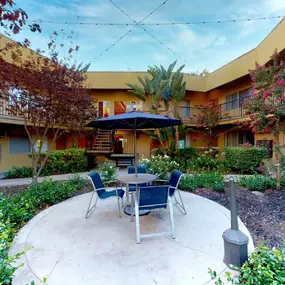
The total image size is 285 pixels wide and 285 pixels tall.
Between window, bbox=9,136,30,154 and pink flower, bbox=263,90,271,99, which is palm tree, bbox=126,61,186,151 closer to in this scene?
pink flower, bbox=263,90,271,99

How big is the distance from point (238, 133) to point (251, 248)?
1354cm

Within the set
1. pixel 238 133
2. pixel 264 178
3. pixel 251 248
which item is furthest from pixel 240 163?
pixel 251 248

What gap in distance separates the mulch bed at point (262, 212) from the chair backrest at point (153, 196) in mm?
1744

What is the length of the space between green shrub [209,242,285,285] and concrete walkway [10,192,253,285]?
1.62 feet

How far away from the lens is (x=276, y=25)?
9859 mm

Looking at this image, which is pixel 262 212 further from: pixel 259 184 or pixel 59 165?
pixel 59 165

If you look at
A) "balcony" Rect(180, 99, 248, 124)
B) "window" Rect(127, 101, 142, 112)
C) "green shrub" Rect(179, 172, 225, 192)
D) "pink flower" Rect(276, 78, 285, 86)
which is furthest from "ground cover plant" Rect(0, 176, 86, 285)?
"window" Rect(127, 101, 142, 112)

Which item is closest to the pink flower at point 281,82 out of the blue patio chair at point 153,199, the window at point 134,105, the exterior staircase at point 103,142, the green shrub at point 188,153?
the blue patio chair at point 153,199

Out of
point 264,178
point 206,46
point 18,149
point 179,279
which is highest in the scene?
point 206,46

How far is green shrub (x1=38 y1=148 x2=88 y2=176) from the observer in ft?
33.8

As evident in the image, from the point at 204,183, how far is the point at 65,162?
24.5 ft

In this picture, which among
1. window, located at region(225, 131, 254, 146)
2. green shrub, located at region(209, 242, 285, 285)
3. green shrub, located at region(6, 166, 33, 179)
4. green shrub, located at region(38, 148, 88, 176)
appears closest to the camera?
green shrub, located at region(209, 242, 285, 285)

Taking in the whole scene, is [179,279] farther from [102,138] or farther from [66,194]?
[102,138]

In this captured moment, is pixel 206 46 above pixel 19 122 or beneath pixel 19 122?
above
